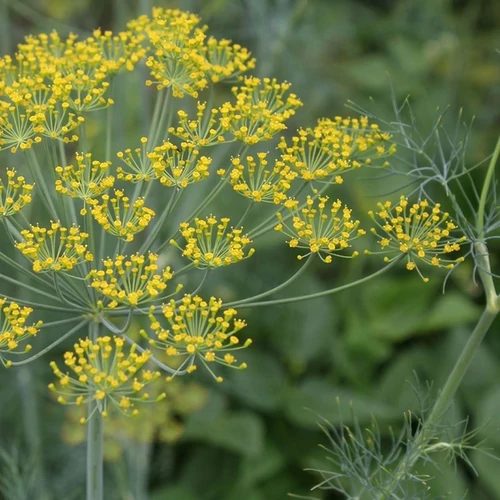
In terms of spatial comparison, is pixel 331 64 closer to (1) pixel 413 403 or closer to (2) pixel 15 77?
(1) pixel 413 403

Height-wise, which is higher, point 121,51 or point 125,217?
point 121,51

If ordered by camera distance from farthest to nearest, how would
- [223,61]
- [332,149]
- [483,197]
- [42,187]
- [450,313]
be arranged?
1. [450,313]
2. [223,61]
3. [332,149]
4. [42,187]
5. [483,197]

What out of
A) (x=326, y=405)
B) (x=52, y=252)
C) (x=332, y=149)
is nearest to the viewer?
(x=52, y=252)

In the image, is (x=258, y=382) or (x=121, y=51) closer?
(x=121, y=51)

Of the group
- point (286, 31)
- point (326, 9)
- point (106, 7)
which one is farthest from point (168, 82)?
point (106, 7)

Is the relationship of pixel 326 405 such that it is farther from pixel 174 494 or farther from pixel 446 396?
pixel 446 396

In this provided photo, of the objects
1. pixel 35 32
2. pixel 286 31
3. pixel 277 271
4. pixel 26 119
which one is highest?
pixel 35 32

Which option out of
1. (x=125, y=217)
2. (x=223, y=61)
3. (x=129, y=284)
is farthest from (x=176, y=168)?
(x=223, y=61)
